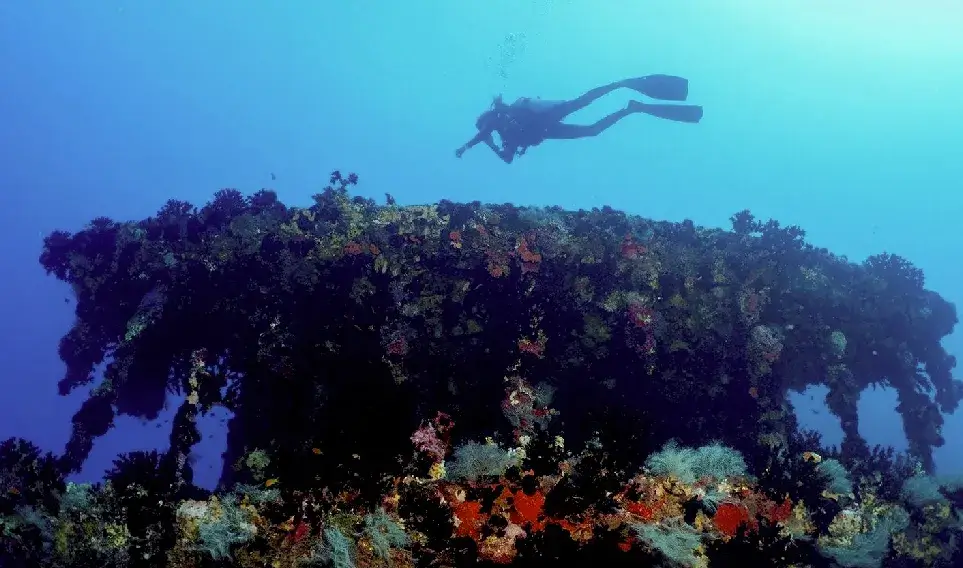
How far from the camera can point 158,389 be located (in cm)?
1062

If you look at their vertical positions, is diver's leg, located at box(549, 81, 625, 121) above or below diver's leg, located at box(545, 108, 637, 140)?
above

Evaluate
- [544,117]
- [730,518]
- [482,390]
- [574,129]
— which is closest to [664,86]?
[574,129]

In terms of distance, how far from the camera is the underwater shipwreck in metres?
4.74

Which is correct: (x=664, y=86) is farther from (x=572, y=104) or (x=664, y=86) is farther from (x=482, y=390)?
(x=482, y=390)

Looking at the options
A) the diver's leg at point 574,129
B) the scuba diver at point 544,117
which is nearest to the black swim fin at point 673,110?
the scuba diver at point 544,117

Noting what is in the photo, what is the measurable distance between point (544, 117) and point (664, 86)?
431cm

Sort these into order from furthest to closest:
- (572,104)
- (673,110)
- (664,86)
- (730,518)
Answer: (572,104), (673,110), (664,86), (730,518)

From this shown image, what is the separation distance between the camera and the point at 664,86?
60.3 feet

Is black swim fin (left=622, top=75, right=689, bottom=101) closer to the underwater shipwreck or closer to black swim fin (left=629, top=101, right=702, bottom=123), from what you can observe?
black swim fin (left=629, top=101, right=702, bottom=123)

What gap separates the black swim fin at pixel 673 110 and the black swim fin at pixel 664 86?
358mm

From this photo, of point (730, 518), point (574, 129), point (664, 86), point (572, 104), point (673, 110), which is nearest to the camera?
point (730, 518)

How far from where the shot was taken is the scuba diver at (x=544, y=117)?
18.8 m

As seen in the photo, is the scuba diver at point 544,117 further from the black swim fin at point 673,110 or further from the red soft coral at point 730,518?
the red soft coral at point 730,518

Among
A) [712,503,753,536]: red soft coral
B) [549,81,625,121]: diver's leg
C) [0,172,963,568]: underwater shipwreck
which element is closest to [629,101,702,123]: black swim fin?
[549,81,625,121]: diver's leg
